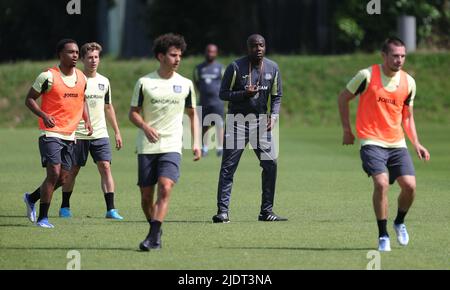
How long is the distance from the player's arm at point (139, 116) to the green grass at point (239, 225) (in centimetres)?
110

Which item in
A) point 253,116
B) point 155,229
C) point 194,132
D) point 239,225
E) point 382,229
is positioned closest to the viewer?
point 155,229

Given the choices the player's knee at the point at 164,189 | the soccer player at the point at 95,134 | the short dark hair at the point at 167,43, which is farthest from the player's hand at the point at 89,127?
the player's knee at the point at 164,189

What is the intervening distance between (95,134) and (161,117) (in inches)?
141

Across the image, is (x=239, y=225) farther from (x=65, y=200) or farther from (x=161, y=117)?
(x=161, y=117)

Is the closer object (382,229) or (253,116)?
(382,229)

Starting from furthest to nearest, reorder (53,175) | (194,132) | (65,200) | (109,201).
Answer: (65,200) → (109,201) → (53,175) → (194,132)

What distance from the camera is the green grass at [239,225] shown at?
10891 millimetres

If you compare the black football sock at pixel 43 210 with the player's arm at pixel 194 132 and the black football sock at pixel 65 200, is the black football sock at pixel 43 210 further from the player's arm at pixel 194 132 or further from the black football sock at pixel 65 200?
the player's arm at pixel 194 132

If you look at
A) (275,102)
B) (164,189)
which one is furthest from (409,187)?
(275,102)

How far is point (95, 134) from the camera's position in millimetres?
15070

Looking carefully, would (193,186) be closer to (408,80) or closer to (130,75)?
(408,80)
